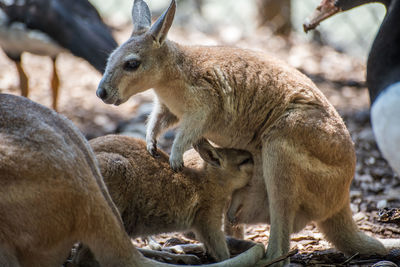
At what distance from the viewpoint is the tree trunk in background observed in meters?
11.7

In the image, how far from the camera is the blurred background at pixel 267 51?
778 centimetres

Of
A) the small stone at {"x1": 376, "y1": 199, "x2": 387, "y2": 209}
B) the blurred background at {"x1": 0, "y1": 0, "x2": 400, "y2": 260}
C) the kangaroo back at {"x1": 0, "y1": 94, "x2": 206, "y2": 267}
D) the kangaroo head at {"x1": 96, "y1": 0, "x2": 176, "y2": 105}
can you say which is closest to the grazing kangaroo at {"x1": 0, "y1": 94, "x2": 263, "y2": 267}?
the kangaroo back at {"x1": 0, "y1": 94, "x2": 206, "y2": 267}

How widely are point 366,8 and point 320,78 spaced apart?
2.69 meters

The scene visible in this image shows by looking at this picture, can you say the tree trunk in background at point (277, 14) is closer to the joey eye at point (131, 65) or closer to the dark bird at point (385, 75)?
the dark bird at point (385, 75)

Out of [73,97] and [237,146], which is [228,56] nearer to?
[237,146]

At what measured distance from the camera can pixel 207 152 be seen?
4.98m

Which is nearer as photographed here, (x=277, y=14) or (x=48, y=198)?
(x=48, y=198)

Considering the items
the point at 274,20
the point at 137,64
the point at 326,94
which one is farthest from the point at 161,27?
the point at 274,20

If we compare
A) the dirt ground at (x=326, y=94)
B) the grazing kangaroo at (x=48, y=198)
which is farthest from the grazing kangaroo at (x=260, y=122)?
the grazing kangaroo at (x=48, y=198)

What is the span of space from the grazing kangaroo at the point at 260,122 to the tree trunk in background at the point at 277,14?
6682mm

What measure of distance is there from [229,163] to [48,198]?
2.08 m

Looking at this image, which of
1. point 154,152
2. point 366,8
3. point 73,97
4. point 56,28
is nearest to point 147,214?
point 154,152

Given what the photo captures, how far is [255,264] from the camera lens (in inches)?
169

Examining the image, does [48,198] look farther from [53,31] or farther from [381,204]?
[53,31]
